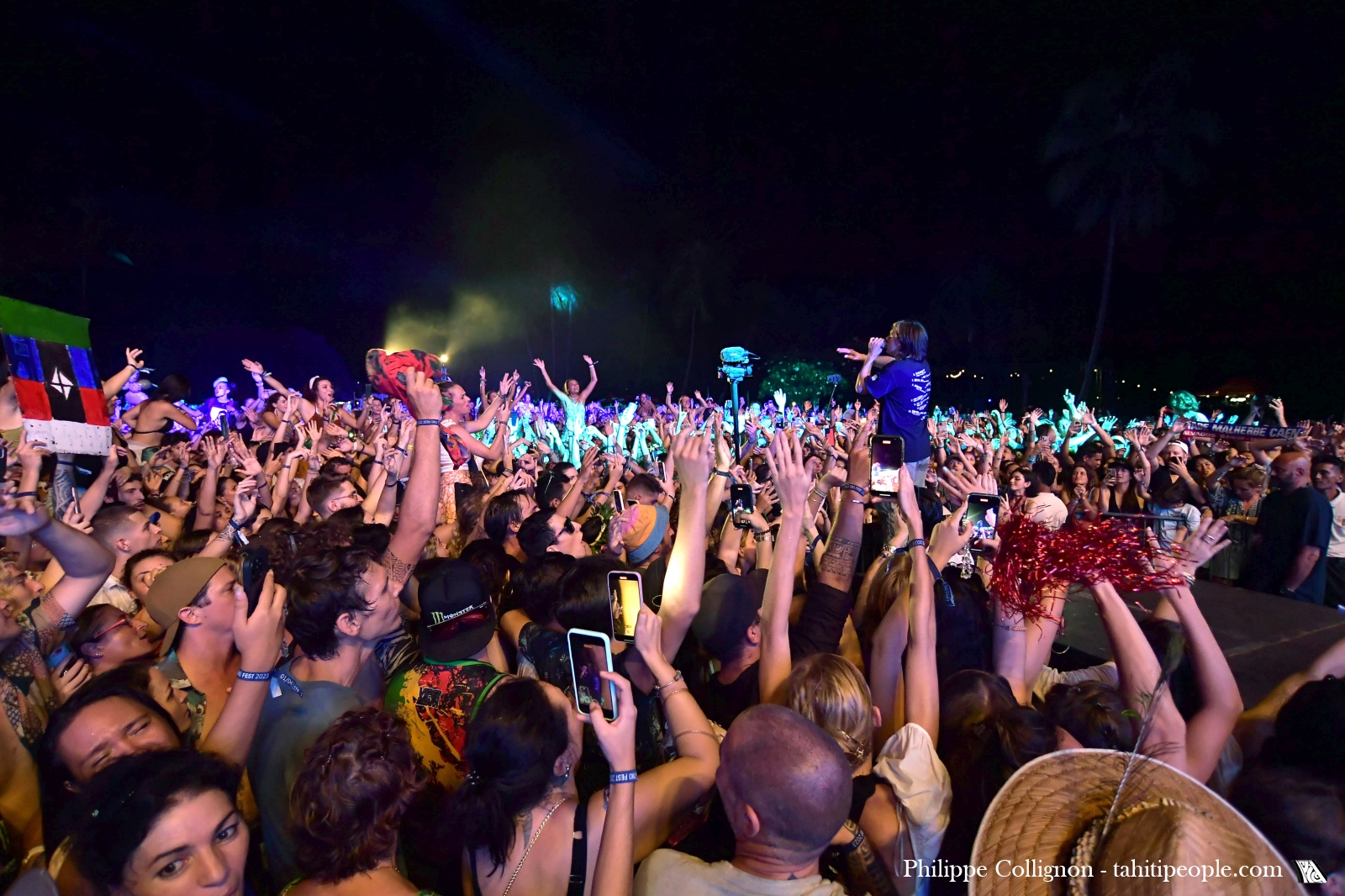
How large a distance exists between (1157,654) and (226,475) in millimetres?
7046

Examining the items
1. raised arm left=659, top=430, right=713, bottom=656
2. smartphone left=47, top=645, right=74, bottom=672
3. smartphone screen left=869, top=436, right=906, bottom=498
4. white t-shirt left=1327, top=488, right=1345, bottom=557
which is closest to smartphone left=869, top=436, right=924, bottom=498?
smartphone screen left=869, top=436, right=906, bottom=498

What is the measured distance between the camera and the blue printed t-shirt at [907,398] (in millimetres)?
5195

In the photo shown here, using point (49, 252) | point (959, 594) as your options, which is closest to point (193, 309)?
point (49, 252)

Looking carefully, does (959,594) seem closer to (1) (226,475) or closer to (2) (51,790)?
(2) (51,790)

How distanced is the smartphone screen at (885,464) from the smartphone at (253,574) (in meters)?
2.63

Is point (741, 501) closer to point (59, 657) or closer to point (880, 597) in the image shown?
point (880, 597)

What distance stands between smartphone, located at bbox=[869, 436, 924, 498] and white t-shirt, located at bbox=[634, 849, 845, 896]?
1885 millimetres

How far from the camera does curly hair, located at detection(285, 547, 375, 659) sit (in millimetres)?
2229

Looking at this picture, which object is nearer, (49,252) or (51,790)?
(51,790)

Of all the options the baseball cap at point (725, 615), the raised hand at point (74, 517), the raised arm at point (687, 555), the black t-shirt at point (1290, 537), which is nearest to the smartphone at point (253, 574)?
the raised hand at point (74, 517)

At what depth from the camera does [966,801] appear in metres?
1.82

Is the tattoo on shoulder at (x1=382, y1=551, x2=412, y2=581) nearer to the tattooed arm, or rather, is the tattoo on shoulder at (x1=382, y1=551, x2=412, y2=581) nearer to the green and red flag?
the green and red flag

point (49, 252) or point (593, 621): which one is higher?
point (49, 252)

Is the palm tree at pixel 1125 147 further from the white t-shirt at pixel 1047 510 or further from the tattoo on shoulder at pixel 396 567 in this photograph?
the tattoo on shoulder at pixel 396 567
